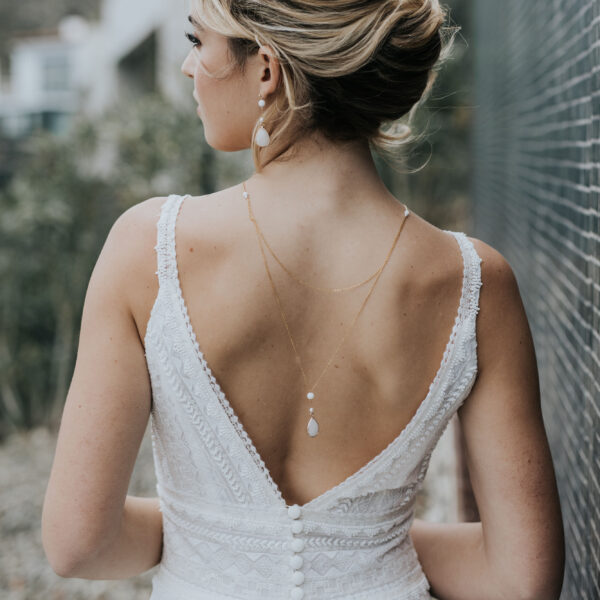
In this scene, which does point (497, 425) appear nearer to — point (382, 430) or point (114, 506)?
point (382, 430)

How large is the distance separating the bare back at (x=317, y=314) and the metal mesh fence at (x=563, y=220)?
72cm

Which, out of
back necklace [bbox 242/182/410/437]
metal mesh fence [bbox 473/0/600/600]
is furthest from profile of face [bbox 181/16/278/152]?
metal mesh fence [bbox 473/0/600/600]

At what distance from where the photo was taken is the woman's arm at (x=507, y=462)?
1360mm

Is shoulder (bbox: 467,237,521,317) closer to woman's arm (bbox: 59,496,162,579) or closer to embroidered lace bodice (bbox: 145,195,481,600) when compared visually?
embroidered lace bodice (bbox: 145,195,481,600)

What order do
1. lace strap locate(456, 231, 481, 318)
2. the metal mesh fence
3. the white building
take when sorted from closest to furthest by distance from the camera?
1. lace strap locate(456, 231, 481, 318)
2. the metal mesh fence
3. the white building

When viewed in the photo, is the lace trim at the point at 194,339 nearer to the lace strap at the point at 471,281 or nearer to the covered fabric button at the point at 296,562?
the covered fabric button at the point at 296,562

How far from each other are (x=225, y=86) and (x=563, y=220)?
180cm

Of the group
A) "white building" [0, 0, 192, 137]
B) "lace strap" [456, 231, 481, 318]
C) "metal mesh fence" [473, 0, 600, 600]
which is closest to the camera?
"lace strap" [456, 231, 481, 318]

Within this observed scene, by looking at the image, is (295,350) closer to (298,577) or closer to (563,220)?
(298,577)

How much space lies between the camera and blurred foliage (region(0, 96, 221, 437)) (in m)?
6.25

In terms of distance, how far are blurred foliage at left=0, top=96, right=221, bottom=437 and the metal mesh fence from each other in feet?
7.58

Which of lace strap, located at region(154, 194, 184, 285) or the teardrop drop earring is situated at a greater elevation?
the teardrop drop earring

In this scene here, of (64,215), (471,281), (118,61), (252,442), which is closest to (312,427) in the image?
(252,442)

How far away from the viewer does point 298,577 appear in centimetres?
137
